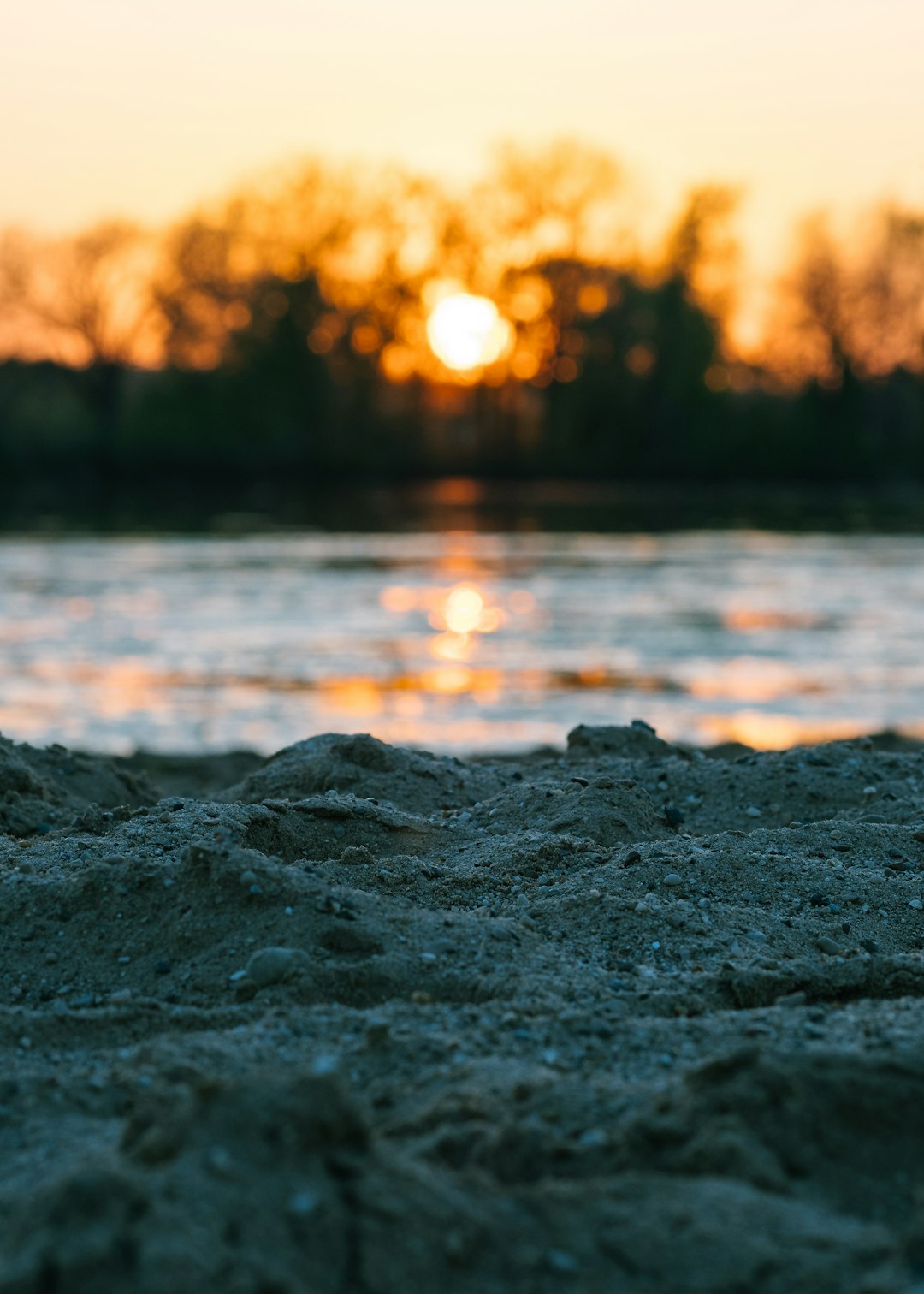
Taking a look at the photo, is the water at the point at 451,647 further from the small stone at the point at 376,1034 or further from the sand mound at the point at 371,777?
the small stone at the point at 376,1034

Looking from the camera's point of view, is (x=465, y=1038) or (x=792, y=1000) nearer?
(x=465, y=1038)

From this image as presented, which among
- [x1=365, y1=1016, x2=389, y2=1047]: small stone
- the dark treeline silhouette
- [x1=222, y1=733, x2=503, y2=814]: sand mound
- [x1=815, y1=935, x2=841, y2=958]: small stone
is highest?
the dark treeline silhouette

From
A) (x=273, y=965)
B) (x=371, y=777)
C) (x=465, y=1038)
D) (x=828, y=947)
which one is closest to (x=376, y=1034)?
(x=465, y=1038)

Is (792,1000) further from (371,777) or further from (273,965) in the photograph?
(371,777)

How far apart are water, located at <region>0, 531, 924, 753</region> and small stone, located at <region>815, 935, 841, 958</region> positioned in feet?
19.4

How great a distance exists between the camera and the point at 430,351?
70.9m

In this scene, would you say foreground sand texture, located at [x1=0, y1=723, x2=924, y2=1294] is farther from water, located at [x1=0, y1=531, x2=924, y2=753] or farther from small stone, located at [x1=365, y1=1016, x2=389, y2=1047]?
water, located at [x1=0, y1=531, x2=924, y2=753]

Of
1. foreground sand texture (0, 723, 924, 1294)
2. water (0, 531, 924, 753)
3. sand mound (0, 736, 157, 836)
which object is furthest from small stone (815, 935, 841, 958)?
water (0, 531, 924, 753)

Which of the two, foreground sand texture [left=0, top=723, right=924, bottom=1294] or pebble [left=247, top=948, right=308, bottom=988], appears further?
pebble [left=247, top=948, right=308, bottom=988]

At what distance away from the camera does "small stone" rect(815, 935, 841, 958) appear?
4.58 metres

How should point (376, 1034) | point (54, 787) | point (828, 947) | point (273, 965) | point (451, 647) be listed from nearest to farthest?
point (376, 1034)
point (273, 965)
point (828, 947)
point (54, 787)
point (451, 647)

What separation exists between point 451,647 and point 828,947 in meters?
12.0

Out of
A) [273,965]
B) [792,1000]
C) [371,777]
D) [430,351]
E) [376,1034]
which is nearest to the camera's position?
[376,1034]

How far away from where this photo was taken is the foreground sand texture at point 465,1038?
8.57 feet
